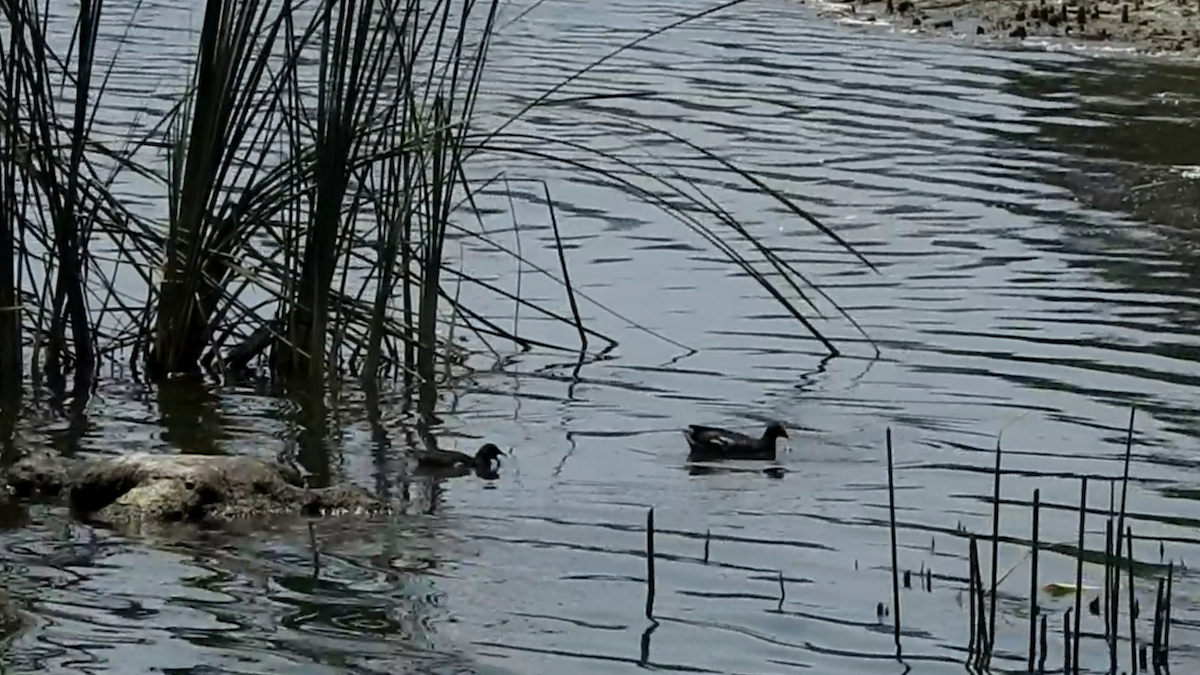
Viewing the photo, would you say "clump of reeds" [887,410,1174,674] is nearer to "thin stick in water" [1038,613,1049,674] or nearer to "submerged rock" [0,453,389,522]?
"thin stick in water" [1038,613,1049,674]

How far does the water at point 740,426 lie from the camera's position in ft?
19.1

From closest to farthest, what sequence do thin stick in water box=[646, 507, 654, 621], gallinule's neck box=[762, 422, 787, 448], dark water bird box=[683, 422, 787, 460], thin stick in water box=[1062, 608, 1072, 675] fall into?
thin stick in water box=[1062, 608, 1072, 675] < thin stick in water box=[646, 507, 654, 621] < dark water bird box=[683, 422, 787, 460] < gallinule's neck box=[762, 422, 787, 448]

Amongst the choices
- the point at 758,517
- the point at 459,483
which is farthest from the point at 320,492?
the point at 758,517

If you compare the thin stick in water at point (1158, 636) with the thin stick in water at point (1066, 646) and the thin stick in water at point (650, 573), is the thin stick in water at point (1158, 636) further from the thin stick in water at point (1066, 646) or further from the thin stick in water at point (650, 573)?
the thin stick in water at point (650, 573)

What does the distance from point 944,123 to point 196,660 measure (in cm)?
1150

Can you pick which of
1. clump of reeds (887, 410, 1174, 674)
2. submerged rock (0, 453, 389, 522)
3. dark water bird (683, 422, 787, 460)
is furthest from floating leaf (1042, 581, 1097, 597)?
submerged rock (0, 453, 389, 522)

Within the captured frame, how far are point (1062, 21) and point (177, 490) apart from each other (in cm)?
1582

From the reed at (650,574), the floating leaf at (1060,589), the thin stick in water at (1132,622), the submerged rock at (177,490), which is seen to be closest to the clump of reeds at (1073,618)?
the thin stick in water at (1132,622)

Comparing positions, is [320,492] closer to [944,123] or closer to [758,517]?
[758,517]

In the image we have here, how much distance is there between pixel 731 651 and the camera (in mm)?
5773

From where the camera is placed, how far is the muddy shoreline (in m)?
20.2

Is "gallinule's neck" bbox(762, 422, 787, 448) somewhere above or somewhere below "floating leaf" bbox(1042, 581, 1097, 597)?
above

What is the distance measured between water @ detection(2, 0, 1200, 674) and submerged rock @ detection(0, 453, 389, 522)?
16 cm

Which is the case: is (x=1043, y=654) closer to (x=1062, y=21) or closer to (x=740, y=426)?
(x=740, y=426)
